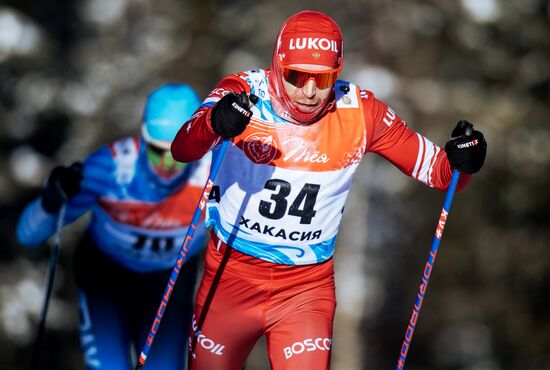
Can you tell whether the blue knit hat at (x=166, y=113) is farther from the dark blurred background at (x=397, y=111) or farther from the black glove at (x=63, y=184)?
the dark blurred background at (x=397, y=111)

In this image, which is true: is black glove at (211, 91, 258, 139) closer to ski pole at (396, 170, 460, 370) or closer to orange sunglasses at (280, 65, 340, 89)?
orange sunglasses at (280, 65, 340, 89)

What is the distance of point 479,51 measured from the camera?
870 centimetres

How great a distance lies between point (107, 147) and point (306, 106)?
4.97ft

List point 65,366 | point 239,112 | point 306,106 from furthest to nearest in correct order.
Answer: point 65,366 → point 306,106 → point 239,112

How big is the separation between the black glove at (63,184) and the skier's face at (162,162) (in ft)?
1.13

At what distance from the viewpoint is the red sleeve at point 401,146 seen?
351cm

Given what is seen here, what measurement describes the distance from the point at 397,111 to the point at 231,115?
5.52 m

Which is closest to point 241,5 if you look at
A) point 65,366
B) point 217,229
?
point 65,366

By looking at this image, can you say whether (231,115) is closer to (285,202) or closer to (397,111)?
(285,202)

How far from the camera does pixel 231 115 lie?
3.10 meters

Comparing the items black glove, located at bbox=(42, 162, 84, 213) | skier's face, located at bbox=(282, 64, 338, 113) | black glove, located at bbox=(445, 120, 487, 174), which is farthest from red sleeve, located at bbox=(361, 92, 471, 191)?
black glove, located at bbox=(42, 162, 84, 213)

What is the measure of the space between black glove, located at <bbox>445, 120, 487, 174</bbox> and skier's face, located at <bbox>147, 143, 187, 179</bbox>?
152 cm

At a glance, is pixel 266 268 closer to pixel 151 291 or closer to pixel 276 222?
pixel 276 222

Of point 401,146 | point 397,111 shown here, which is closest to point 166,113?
point 401,146
